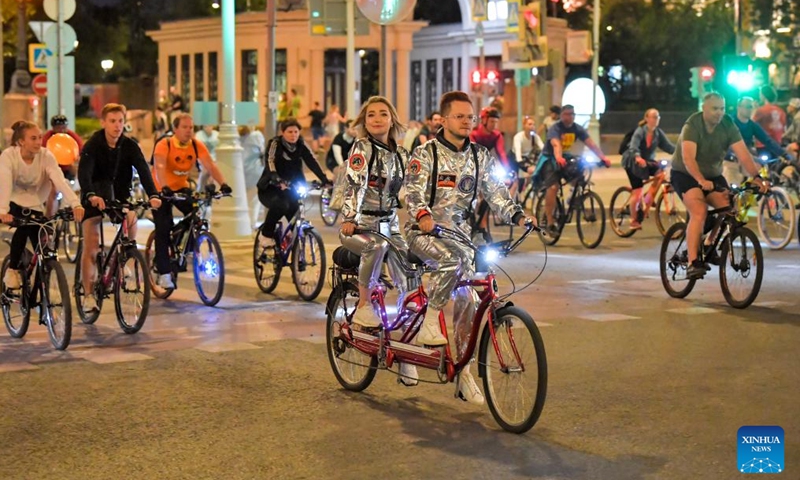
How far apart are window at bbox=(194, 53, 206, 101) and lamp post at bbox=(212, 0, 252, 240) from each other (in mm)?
34757

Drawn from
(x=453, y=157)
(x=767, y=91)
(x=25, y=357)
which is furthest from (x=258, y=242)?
(x=767, y=91)

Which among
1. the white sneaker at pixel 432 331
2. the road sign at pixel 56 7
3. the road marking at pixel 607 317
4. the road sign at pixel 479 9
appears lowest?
the road marking at pixel 607 317

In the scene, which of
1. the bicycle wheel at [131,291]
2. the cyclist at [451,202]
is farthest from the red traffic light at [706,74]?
the cyclist at [451,202]

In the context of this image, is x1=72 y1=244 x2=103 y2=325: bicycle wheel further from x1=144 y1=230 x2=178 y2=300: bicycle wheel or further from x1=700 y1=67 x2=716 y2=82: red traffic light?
x1=700 y1=67 x2=716 y2=82: red traffic light

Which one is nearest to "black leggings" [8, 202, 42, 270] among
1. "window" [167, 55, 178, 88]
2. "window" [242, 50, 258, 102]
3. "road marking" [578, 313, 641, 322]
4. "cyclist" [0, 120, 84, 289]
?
"cyclist" [0, 120, 84, 289]

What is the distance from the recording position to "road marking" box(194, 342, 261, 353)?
986 centimetres

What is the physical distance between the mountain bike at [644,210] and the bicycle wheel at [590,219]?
0.89m

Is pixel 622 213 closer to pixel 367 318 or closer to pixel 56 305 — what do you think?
pixel 56 305

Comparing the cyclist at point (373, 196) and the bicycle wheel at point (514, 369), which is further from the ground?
the cyclist at point (373, 196)

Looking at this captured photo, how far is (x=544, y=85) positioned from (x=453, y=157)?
3358cm

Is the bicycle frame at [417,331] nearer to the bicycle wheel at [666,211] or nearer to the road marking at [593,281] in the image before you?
the road marking at [593,281]

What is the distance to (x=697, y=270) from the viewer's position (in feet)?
39.1

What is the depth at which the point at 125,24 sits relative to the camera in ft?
246

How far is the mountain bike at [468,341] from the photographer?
693 centimetres
